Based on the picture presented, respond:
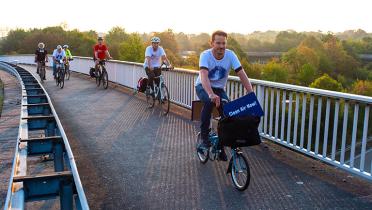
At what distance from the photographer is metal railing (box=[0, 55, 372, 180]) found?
5.87 m

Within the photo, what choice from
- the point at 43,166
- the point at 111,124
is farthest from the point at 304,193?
Result: the point at 111,124

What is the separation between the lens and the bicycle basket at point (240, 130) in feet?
17.2

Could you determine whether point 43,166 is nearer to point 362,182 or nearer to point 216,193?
point 216,193

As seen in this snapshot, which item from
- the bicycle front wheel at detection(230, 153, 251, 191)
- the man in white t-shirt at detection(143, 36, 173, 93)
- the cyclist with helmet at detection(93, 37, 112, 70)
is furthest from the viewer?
the cyclist with helmet at detection(93, 37, 112, 70)

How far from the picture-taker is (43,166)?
6789 mm

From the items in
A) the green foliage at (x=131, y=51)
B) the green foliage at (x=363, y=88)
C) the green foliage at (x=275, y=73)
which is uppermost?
the green foliage at (x=131, y=51)

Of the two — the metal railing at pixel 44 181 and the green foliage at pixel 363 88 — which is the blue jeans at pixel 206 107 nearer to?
the metal railing at pixel 44 181

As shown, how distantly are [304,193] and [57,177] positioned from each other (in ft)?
10.5

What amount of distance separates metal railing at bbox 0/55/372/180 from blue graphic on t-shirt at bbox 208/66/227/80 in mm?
1500

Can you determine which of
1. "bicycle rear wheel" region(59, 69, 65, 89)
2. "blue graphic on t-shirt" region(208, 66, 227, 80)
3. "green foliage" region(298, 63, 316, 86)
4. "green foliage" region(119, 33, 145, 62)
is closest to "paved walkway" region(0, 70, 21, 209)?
"blue graphic on t-shirt" region(208, 66, 227, 80)

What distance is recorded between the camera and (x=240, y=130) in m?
5.26

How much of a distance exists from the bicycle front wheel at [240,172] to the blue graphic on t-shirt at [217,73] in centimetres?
118

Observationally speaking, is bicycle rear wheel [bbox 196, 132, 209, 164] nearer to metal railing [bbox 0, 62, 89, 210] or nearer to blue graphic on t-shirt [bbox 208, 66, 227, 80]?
blue graphic on t-shirt [bbox 208, 66, 227, 80]

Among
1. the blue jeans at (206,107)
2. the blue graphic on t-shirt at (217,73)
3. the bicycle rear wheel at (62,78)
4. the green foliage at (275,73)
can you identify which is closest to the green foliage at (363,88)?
the green foliage at (275,73)
